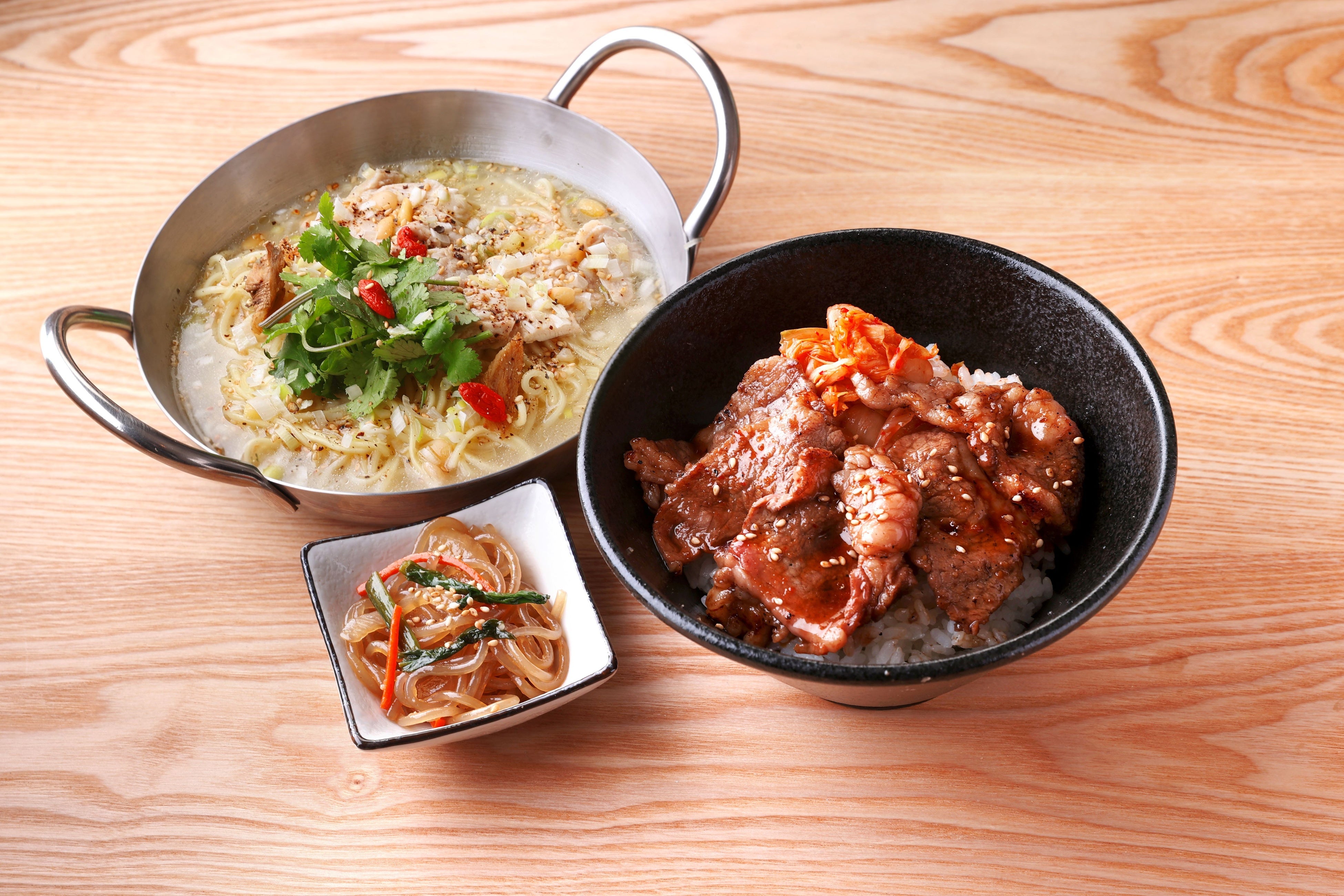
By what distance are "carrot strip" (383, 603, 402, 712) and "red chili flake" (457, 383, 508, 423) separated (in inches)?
22.5

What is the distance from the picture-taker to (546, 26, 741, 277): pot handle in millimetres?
2523

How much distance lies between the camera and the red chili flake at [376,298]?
246 cm

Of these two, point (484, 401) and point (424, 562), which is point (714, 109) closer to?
point (484, 401)

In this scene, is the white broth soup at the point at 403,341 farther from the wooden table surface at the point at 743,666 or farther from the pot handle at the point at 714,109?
the pot handle at the point at 714,109

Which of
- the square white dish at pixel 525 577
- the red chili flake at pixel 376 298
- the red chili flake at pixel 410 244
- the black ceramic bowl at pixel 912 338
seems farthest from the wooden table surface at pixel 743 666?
the red chili flake at pixel 410 244

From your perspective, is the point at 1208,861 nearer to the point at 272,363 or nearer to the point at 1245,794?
the point at 1245,794

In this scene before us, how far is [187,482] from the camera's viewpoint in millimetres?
2557

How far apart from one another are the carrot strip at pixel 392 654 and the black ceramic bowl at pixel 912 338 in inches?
21.0

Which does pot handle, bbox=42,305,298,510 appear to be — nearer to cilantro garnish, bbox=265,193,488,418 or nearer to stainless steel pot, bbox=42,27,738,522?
stainless steel pot, bbox=42,27,738,522

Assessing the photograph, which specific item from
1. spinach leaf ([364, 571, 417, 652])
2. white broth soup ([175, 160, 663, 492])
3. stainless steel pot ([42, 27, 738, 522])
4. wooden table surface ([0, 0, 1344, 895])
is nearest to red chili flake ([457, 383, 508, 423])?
white broth soup ([175, 160, 663, 492])

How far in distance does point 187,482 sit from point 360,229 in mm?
828

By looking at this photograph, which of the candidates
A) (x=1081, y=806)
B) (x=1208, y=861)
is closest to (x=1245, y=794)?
(x=1208, y=861)

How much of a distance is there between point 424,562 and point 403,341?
610 mm

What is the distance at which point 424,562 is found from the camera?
213cm
